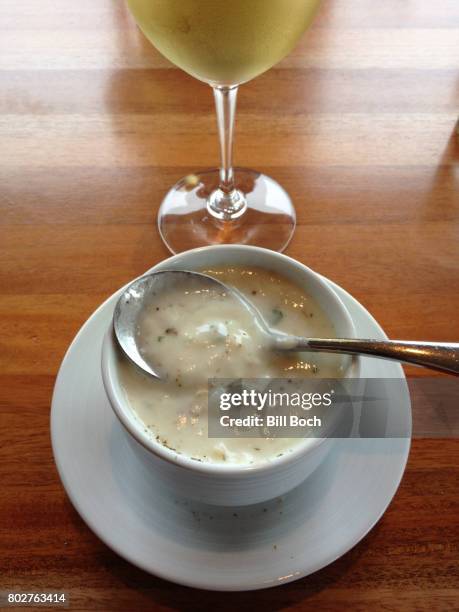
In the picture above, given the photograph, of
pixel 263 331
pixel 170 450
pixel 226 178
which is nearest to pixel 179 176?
pixel 226 178

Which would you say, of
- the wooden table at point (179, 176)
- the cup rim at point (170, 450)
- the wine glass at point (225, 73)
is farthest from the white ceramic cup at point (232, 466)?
the wine glass at point (225, 73)

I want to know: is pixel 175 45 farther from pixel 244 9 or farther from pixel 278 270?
pixel 278 270

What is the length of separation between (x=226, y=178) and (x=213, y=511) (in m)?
0.51

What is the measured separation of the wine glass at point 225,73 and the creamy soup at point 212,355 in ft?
0.77

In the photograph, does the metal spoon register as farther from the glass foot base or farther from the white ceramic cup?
the glass foot base

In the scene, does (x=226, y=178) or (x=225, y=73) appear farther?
(x=226, y=178)

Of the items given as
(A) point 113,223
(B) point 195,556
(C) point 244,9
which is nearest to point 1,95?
(A) point 113,223

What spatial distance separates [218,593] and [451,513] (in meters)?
0.26

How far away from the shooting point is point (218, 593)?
60 cm

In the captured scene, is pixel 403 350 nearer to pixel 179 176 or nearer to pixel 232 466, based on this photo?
pixel 232 466

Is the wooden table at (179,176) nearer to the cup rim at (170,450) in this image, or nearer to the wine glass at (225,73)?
the wine glass at (225,73)

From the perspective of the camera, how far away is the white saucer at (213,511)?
0.59 metres

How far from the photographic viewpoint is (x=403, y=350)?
622mm

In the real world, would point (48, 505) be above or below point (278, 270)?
below
